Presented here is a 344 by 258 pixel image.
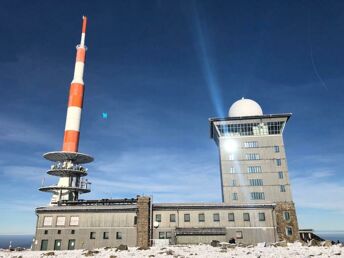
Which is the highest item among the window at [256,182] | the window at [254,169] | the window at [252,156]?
the window at [252,156]

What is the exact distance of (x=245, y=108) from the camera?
6700 cm

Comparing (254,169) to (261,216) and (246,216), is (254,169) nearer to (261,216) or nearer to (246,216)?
(261,216)

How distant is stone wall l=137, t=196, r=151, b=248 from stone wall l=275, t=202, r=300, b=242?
64.8 ft

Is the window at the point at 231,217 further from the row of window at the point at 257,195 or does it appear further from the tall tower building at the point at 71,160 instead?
the tall tower building at the point at 71,160

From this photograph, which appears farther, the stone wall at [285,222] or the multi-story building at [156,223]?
the stone wall at [285,222]

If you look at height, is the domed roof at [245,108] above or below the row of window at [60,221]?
above

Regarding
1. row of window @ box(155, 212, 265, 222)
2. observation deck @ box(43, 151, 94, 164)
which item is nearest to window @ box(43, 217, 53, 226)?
observation deck @ box(43, 151, 94, 164)

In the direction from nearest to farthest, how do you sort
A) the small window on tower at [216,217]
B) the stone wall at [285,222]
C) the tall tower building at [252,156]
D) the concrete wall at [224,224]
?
the concrete wall at [224,224]
the small window on tower at [216,217]
the stone wall at [285,222]
the tall tower building at [252,156]

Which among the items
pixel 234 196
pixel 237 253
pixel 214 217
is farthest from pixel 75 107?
pixel 237 253

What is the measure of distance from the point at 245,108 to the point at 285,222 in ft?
99.0

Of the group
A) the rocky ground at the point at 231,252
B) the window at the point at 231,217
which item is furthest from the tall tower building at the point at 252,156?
the rocky ground at the point at 231,252

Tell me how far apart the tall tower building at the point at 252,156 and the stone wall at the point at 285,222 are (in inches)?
456

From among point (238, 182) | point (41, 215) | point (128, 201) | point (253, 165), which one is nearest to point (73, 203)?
point (41, 215)

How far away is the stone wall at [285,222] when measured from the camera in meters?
42.7
